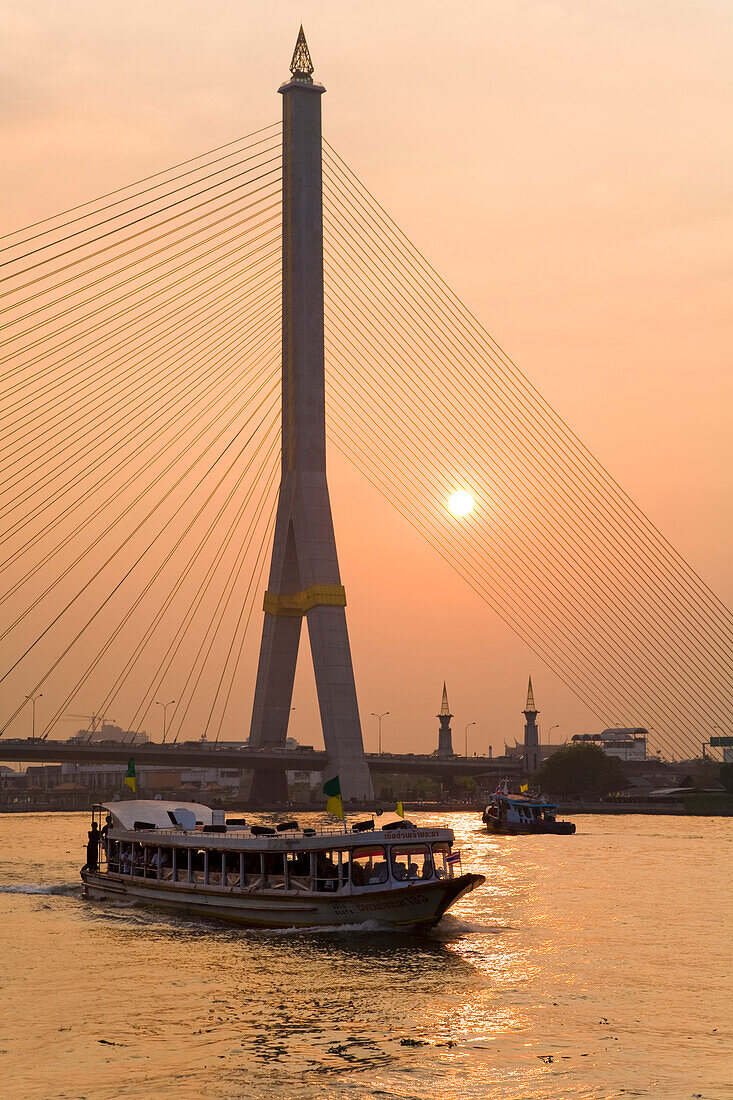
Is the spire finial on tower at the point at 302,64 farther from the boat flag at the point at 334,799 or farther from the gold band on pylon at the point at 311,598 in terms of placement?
the boat flag at the point at 334,799

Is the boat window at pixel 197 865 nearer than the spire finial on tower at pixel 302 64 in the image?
Yes

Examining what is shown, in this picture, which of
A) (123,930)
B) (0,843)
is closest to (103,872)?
(123,930)

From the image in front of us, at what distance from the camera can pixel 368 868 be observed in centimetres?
3766

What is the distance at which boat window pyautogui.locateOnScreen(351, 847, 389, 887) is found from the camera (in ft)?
122

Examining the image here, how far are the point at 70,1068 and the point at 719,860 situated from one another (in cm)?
4373

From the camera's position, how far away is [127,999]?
29.4 metres

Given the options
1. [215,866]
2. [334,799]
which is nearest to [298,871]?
[334,799]

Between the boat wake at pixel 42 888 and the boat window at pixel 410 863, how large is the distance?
1712 centimetres

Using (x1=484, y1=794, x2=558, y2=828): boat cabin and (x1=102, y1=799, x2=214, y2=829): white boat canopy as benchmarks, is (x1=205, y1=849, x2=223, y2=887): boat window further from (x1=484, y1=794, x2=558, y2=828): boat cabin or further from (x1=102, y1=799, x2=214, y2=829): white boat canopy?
(x1=484, y1=794, x2=558, y2=828): boat cabin

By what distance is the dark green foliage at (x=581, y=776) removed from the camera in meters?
136

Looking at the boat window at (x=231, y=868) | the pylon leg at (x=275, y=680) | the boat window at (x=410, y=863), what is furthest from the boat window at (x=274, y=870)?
the pylon leg at (x=275, y=680)

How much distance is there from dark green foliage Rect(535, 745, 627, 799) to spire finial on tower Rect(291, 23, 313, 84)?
240 feet

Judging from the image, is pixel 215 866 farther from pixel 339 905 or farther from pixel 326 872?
pixel 339 905

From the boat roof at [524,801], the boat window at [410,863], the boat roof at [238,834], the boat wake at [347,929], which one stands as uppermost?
the boat roof at [524,801]
